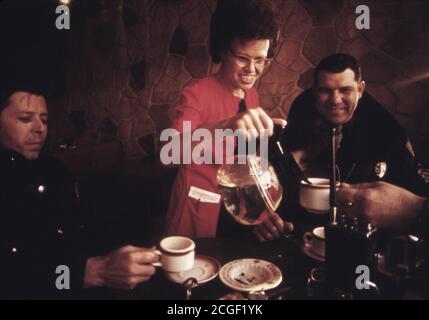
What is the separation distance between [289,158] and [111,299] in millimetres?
1158

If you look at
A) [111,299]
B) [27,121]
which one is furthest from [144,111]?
[111,299]

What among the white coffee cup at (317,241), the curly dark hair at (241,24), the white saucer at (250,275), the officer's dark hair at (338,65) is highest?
the curly dark hair at (241,24)

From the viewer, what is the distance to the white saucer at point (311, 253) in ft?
3.71

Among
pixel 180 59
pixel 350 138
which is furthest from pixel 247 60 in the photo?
pixel 180 59

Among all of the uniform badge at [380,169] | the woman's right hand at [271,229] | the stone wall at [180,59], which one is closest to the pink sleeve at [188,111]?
the woman's right hand at [271,229]

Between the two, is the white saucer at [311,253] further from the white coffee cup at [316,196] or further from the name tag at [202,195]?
the name tag at [202,195]

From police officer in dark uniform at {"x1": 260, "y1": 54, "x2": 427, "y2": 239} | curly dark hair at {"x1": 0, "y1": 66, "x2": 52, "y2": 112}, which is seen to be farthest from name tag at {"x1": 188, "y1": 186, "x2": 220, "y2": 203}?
curly dark hair at {"x1": 0, "y1": 66, "x2": 52, "y2": 112}

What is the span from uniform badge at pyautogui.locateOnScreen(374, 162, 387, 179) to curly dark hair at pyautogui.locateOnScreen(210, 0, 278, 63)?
3.16 feet

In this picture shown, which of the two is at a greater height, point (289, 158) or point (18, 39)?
point (18, 39)

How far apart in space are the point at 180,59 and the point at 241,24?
6.47 ft

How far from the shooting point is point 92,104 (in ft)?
12.9

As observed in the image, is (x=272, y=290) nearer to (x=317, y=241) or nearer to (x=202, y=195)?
(x=317, y=241)

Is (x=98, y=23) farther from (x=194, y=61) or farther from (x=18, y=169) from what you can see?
(x=18, y=169)

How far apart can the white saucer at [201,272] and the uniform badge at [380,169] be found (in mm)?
1340
